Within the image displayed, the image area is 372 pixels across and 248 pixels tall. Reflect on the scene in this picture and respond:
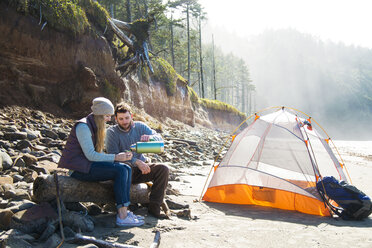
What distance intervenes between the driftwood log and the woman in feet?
0.41

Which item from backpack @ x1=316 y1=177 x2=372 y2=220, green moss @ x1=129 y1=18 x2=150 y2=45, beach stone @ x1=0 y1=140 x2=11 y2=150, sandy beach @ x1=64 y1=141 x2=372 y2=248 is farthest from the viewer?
green moss @ x1=129 y1=18 x2=150 y2=45

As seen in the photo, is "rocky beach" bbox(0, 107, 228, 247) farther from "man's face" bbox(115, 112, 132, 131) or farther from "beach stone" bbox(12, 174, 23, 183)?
"man's face" bbox(115, 112, 132, 131)

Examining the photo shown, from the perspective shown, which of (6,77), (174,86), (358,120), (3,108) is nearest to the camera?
(3,108)

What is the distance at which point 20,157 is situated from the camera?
516 centimetres

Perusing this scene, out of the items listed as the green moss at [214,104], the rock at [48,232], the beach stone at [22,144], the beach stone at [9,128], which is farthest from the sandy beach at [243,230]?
the green moss at [214,104]

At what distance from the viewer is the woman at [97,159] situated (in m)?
3.48

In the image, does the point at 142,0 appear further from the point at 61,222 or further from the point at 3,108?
the point at 61,222

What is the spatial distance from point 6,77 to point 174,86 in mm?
12849

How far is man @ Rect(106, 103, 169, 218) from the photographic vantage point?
4.11 meters

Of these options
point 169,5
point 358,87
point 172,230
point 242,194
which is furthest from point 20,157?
point 358,87

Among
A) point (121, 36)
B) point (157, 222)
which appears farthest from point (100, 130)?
point (121, 36)

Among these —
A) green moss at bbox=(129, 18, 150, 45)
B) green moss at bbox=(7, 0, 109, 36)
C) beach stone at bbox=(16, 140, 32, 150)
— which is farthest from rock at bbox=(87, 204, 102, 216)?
green moss at bbox=(129, 18, 150, 45)

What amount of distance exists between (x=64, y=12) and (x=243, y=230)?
9416 millimetres

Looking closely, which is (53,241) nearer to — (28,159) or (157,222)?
(157,222)
